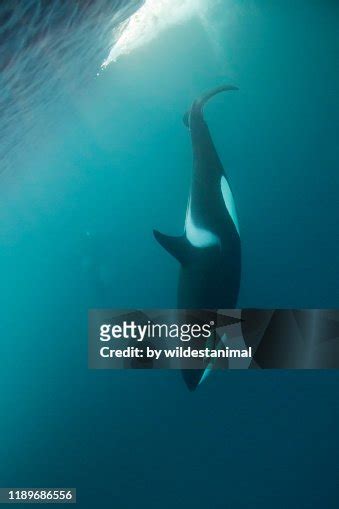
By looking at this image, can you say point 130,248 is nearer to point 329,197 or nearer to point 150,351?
point 329,197

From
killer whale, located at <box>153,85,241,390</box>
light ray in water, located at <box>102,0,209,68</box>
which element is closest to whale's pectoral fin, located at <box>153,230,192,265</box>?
killer whale, located at <box>153,85,241,390</box>

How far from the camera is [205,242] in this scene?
372 cm

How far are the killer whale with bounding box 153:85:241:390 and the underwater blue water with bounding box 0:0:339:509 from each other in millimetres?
3220

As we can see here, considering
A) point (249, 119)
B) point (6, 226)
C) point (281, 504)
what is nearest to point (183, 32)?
point (249, 119)

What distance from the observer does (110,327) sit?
3.66 meters

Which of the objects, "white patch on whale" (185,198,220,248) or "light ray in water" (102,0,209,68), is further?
"light ray in water" (102,0,209,68)

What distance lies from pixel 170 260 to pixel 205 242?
7.86 m

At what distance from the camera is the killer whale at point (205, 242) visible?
3.69m

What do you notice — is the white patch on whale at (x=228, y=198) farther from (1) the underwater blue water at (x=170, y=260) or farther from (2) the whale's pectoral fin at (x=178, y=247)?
(1) the underwater blue water at (x=170, y=260)

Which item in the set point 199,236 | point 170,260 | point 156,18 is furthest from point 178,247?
point 170,260

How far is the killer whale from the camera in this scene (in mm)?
3693

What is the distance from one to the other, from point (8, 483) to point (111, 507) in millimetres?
1985

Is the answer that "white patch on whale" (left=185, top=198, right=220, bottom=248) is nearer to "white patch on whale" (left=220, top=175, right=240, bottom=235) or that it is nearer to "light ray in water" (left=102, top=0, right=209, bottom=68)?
"white patch on whale" (left=220, top=175, right=240, bottom=235)

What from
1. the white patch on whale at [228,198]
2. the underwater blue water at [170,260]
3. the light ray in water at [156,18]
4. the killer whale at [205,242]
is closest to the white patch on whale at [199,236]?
the killer whale at [205,242]
